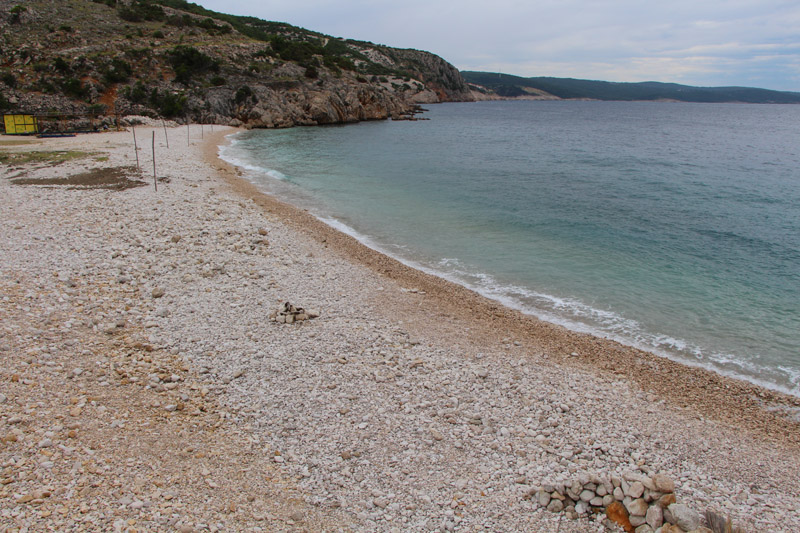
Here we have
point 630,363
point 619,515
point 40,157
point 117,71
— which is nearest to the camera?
point 619,515

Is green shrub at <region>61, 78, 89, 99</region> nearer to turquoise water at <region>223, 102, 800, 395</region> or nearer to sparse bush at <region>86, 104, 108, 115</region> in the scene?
sparse bush at <region>86, 104, 108, 115</region>

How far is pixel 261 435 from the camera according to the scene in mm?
7277

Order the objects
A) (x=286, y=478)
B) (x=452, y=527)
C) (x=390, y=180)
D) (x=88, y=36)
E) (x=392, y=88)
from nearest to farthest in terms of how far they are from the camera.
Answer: (x=452, y=527) → (x=286, y=478) → (x=390, y=180) → (x=88, y=36) → (x=392, y=88)

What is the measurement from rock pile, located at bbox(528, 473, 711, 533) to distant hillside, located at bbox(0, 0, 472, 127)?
5999cm

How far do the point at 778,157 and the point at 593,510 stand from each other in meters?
54.1

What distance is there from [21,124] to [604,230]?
154 feet

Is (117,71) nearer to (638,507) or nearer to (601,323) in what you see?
(601,323)

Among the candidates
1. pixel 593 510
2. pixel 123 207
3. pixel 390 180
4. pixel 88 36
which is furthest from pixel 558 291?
pixel 88 36

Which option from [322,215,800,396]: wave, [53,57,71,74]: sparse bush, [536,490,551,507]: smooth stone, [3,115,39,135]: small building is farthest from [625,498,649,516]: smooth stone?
[53,57,71,74]: sparse bush

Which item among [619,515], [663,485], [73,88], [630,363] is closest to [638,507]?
[619,515]

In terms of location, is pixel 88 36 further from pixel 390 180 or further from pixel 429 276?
pixel 429 276

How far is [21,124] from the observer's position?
40312 millimetres

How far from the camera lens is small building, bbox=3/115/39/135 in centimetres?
3966

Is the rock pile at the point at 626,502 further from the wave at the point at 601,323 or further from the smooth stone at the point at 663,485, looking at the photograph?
the wave at the point at 601,323
